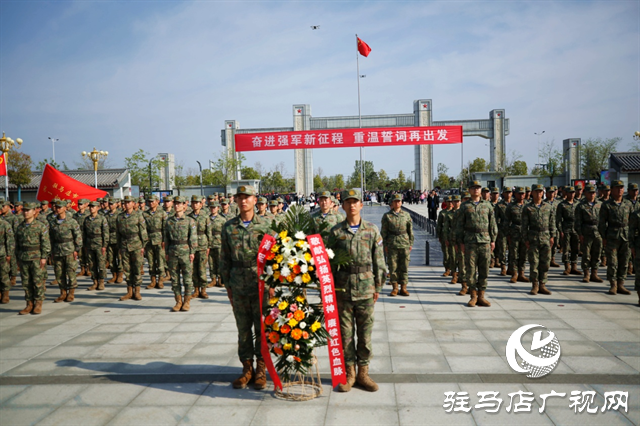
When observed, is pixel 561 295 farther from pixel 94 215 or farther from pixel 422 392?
pixel 94 215

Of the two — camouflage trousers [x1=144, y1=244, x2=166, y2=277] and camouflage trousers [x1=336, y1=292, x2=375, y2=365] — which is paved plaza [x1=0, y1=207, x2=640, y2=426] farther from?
camouflage trousers [x1=144, y1=244, x2=166, y2=277]

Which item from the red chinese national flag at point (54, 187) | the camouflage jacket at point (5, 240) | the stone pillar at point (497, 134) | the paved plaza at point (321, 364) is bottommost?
the paved plaza at point (321, 364)

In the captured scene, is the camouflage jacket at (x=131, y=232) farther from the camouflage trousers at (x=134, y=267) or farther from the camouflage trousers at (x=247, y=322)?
the camouflage trousers at (x=247, y=322)

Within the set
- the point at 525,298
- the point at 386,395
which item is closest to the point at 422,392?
the point at 386,395

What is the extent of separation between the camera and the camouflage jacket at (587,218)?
30.2 ft

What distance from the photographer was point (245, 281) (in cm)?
464

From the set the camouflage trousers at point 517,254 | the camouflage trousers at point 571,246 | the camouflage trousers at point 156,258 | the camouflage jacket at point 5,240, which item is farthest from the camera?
the camouflage trousers at point 571,246

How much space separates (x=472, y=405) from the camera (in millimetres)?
4078

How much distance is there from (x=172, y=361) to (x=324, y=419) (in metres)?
2.41

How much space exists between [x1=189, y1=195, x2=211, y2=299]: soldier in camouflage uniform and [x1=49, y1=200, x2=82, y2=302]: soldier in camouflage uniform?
2380mm

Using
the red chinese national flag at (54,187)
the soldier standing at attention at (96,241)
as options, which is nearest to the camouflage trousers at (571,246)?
the soldier standing at attention at (96,241)

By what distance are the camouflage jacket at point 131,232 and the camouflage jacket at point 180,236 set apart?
158cm

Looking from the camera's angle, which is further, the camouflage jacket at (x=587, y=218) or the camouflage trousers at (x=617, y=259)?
the camouflage jacket at (x=587, y=218)

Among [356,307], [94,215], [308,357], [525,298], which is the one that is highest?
[94,215]
